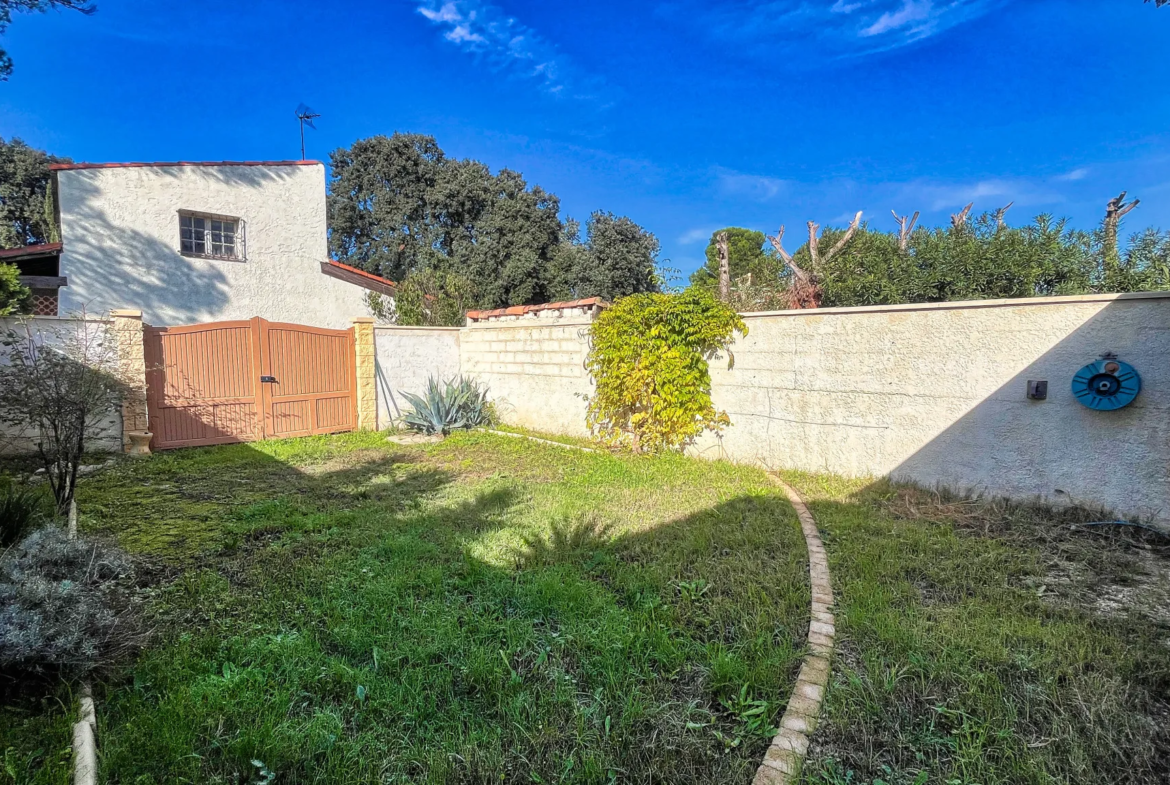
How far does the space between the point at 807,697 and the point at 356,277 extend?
13758 mm

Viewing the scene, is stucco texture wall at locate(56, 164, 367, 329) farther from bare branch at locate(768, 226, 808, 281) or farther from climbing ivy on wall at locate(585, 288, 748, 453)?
bare branch at locate(768, 226, 808, 281)

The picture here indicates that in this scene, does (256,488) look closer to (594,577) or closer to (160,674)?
(160,674)

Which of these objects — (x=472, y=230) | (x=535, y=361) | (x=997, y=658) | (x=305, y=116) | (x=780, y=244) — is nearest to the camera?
(x=997, y=658)

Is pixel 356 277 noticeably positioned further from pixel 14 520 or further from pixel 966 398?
pixel 966 398

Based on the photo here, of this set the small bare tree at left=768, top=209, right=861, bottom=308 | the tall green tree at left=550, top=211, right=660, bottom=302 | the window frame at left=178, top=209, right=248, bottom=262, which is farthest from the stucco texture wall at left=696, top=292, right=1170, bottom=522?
the tall green tree at left=550, top=211, right=660, bottom=302

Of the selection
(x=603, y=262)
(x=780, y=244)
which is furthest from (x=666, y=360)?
(x=603, y=262)

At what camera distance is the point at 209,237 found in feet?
37.6

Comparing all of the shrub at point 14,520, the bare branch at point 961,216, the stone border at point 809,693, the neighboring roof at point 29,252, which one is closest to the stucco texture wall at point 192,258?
the neighboring roof at point 29,252

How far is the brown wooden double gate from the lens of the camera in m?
7.66

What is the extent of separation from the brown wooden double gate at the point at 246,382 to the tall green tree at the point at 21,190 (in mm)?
20723

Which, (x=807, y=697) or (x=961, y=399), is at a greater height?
(x=961, y=399)

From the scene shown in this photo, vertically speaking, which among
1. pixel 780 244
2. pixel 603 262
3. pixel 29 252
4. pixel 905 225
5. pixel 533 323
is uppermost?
pixel 603 262

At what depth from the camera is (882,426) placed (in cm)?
553

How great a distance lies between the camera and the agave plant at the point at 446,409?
9.08 metres
